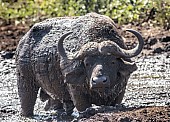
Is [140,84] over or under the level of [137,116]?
under

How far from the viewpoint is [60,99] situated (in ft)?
33.0

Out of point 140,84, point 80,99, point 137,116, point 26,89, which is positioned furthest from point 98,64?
point 140,84

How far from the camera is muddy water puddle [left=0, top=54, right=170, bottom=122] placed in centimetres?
1063

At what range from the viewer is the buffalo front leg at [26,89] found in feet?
34.0

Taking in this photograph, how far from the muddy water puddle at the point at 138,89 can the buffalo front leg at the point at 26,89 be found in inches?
6.1

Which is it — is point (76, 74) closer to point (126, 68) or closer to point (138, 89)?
point (126, 68)

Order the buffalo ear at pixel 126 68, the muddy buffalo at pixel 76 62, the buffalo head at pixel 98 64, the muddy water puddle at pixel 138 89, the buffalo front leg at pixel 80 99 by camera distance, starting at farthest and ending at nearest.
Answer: the muddy water puddle at pixel 138 89 → the buffalo front leg at pixel 80 99 → the buffalo ear at pixel 126 68 → the muddy buffalo at pixel 76 62 → the buffalo head at pixel 98 64

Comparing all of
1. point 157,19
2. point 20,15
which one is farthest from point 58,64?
point 20,15

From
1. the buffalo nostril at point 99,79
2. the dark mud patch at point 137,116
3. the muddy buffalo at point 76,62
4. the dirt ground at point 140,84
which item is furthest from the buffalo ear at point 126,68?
the dark mud patch at point 137,116

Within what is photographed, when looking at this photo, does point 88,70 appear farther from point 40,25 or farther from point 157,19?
point 157,19

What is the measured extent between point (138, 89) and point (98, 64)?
3.26 metres

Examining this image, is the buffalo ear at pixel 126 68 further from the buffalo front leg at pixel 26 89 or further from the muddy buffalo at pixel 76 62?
the buffalo front leg at pixel 26 89

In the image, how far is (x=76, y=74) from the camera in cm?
913

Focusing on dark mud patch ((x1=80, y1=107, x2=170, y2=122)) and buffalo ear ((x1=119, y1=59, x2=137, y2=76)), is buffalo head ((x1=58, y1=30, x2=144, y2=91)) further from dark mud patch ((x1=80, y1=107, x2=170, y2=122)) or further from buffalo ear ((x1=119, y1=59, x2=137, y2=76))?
dark mud patch ((x1=80, y1=107, x2=170, y2=122))
